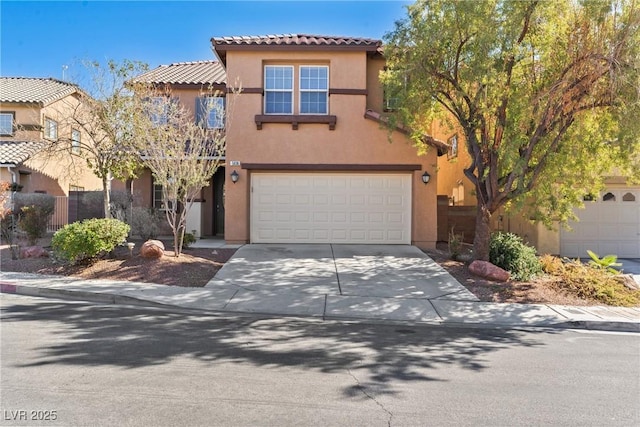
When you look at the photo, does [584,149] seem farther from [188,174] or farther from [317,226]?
[188,174]

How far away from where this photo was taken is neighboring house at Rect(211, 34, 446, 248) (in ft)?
47.1

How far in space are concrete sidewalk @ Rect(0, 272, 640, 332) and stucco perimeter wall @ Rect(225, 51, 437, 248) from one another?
217 inches

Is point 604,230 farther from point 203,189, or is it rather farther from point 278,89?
point 203,189

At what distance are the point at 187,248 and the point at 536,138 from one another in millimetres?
10186

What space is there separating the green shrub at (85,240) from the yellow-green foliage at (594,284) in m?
10.9

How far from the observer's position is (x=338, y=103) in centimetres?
1443

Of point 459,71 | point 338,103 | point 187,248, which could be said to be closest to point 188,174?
point 187,248

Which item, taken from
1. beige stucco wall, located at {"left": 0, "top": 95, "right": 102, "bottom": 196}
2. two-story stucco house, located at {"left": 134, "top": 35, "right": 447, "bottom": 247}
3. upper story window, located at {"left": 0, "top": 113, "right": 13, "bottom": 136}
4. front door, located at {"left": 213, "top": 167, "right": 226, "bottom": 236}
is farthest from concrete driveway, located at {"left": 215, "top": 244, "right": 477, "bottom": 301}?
upper story window, located at {"left": 0, "top": 113, "right": 13, "bottom": 136}

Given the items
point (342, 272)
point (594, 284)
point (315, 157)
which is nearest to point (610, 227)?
point (594, 284)

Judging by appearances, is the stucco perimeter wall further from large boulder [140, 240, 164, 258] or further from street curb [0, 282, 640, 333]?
street curb [0, 282, 640, 333]

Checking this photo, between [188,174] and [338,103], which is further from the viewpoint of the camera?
[338,103]

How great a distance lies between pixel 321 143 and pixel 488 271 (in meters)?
6.84

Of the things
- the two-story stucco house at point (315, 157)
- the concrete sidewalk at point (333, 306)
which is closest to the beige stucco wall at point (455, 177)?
the two-story stucco house at point (315, 157)

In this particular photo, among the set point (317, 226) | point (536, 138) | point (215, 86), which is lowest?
point (317, 226)
